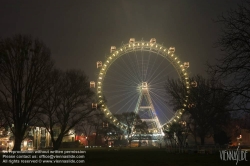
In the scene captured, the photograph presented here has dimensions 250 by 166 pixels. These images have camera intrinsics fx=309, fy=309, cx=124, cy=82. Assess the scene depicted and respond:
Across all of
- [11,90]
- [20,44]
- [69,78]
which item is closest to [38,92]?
[11,90]

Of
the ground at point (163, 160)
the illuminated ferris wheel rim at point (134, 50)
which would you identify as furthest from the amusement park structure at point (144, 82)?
the ground at point (163, 160)

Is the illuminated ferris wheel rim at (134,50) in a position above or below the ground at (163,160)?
above

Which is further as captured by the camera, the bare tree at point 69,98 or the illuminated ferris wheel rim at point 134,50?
the illuminated ferris wheel rim at point 134,50

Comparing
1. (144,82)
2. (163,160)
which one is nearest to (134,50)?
(144,82)

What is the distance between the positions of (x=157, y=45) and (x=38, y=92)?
34359 millimetres

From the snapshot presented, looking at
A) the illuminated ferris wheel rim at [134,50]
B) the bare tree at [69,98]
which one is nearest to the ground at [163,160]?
the bare tree at [69,98]

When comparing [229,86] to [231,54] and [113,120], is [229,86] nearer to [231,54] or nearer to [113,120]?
[231,54]

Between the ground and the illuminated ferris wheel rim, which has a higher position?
the illuminated ferris wheel rim

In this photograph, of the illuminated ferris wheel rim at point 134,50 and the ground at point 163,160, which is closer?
the ground at point 163,160

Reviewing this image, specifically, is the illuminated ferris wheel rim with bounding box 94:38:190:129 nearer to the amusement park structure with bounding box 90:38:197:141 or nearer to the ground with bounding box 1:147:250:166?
the amusement park structure with bounding box 90:38:197:141

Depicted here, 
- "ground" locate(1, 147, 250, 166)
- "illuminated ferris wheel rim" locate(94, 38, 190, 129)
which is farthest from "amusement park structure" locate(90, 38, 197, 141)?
"ground" locate(1, 147, 250, 166)

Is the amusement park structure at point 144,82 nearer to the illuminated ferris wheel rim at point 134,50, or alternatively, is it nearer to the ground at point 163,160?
the illuminated ferris wheel rim at point 134,50

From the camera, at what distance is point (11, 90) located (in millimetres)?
23641

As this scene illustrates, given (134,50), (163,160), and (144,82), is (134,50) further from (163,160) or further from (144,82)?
(163,160)
